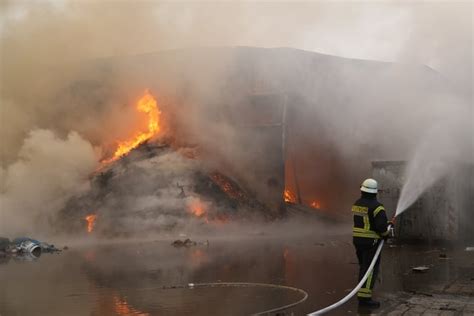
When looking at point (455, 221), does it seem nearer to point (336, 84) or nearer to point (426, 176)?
point (426, 176)

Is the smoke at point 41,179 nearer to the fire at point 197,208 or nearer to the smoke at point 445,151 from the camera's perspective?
the fire at point 197,208

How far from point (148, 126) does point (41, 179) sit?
13.3 feet

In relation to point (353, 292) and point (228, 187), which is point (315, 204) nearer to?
point (228, 187)

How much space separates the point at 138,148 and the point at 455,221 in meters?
9.73

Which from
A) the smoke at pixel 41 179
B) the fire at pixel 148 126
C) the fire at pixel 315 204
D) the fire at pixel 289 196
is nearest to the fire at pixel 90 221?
the smoke at pixel 41 179

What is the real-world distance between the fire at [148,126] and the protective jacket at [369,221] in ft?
40.8

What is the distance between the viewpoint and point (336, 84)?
17016mm

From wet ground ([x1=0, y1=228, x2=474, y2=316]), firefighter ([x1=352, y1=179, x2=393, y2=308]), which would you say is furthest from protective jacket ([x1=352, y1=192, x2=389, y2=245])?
wet ground ([x1=0, y1=228, x2=474, y2=316])

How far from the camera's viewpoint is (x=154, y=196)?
15.3 meters

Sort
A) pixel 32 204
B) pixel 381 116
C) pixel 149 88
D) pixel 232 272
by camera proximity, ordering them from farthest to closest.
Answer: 1. pixel 149 88
2. pixel 381 116
3. pixel 32 204
4. pixel 232 272

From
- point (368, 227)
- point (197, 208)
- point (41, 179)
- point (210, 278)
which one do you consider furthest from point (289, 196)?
point (368, 227)

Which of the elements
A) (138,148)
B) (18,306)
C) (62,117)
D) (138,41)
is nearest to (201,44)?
(138,41)

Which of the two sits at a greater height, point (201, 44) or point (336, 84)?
point (201, 44)

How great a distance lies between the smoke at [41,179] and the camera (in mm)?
14016
